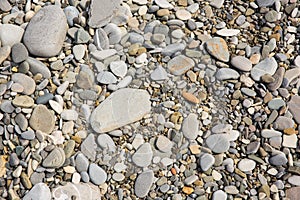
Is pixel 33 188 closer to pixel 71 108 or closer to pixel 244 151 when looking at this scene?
pixel 71 108

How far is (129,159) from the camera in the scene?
7.00 ft

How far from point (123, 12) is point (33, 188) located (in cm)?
86

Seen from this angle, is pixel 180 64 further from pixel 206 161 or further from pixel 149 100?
pixel 206 161

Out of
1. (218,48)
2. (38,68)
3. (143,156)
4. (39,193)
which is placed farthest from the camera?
(218,48)

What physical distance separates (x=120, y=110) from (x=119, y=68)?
0.20 meters

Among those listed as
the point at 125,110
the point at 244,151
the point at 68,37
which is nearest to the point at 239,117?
the point at 244,151

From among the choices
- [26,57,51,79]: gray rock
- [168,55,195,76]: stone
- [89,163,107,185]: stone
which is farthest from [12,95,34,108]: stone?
[168,55,195,76]: stone

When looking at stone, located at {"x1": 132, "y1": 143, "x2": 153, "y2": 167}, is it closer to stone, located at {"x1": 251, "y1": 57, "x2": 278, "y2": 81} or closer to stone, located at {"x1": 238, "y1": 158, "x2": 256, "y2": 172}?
stone, located at {"x1": 238, "y1": 158, "x2": 256, "y2": 172}

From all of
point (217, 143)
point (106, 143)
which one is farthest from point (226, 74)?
point (106, 143)

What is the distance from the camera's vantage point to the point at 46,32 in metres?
2.28

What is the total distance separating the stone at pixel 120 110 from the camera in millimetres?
2160

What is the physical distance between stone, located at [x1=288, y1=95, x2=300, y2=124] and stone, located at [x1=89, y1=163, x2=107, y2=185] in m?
0.80

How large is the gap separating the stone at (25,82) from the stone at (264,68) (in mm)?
908

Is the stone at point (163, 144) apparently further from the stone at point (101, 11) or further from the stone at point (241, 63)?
the stone at point (101, 11)
